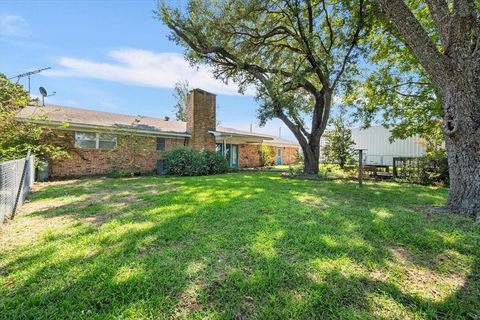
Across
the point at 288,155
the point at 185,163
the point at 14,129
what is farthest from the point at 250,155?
the point at 14,129

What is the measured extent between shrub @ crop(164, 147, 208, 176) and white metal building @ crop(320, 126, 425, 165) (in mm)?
11617

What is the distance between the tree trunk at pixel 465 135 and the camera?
4457 millimetres

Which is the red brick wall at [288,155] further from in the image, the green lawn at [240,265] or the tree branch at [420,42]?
the green lawn at [240,265]

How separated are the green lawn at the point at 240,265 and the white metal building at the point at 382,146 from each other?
17023 mm

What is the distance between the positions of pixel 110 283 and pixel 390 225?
Result: 421 centimetres

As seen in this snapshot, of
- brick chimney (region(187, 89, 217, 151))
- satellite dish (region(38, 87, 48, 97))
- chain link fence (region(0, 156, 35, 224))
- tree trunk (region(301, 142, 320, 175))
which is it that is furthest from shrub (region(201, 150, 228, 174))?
satellite dish (region(38, 87, 48, 97))

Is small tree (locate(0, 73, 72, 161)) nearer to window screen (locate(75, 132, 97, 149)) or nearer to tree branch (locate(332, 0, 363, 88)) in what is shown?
window screen (locate(75, 132, 97, 149))

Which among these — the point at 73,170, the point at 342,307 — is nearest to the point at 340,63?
the point at 342,307

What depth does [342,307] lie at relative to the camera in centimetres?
Result: 211

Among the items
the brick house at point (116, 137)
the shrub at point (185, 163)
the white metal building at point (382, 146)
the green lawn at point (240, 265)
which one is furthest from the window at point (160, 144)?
the white metal building at point (382, 146)

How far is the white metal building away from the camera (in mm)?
18958

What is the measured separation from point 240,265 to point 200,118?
47.3 ft

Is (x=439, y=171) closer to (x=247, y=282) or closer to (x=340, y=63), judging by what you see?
(x=340, y=63)

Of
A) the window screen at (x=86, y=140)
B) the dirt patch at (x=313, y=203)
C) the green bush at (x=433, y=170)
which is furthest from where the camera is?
the window screen at (x=86, y=140)
